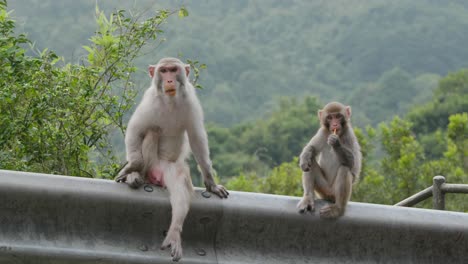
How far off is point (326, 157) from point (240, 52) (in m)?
77.6

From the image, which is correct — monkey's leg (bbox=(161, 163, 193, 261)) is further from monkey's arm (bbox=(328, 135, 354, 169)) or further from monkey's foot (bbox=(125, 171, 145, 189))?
monkey's arm (bbox=(328, 135, 354, 169))

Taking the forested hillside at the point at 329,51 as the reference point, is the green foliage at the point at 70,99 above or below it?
below

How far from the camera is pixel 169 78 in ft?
17.2

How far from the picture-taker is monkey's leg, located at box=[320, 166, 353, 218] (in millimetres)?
4238

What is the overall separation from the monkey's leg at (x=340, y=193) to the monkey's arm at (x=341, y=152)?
60mm

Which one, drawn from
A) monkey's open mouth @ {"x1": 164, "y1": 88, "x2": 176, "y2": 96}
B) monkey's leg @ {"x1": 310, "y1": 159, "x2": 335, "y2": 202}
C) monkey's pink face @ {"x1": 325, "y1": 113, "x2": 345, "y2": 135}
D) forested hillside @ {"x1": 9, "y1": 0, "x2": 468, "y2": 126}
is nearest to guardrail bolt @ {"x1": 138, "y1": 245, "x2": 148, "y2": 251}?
monkey's open mouth @ {"x1": 164, "y1": 88, "x2": 176, "y2": 96}

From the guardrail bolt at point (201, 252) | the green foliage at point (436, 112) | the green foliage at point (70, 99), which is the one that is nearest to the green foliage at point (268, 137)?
the green foliage at point (436, 112)

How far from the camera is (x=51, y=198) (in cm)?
378

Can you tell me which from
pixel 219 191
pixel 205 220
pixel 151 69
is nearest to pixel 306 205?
pixel 219 191

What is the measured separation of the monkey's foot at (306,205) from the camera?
4.23 m

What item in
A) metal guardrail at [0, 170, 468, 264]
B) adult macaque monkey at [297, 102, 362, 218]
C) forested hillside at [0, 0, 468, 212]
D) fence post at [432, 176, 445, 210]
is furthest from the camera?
forested hillside at [0, 0, 468, 212]

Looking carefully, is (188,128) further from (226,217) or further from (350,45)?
(350,45)

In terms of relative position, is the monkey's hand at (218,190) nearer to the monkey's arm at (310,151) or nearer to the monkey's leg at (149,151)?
the monkey's leg at (149,151)

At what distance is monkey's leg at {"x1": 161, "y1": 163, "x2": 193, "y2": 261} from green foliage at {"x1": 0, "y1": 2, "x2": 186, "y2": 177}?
135 cm
